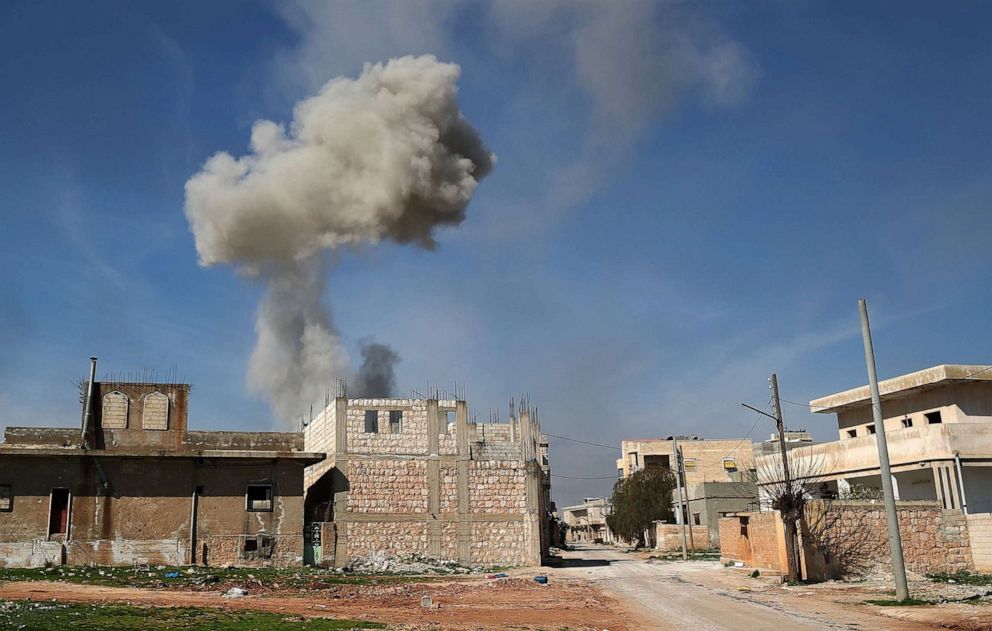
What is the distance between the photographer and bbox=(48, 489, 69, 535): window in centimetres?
2702

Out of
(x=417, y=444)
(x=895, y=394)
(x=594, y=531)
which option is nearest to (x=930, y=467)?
(x=895, y=394)

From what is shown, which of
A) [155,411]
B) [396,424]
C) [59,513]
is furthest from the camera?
[396,424]

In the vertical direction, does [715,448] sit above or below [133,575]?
above

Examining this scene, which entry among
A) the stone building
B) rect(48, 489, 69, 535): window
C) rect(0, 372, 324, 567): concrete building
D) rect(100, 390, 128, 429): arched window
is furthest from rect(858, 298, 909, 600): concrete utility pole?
rect(48, 489, 69, 535): window

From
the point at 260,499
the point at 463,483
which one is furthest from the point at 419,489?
the point at 260,499

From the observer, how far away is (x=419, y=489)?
31.5 m

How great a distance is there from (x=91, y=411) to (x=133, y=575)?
22.4 ft

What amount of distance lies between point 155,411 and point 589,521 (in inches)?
3093

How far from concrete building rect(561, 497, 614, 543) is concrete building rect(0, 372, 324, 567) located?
55561 millimetres

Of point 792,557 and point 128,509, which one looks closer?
point 792,557

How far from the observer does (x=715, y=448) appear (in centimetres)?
7231

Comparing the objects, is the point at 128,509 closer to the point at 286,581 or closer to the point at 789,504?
the point at 286,581

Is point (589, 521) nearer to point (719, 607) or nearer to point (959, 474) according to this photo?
point (959, 474)

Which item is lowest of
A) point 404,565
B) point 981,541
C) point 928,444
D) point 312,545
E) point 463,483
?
point 404,565
